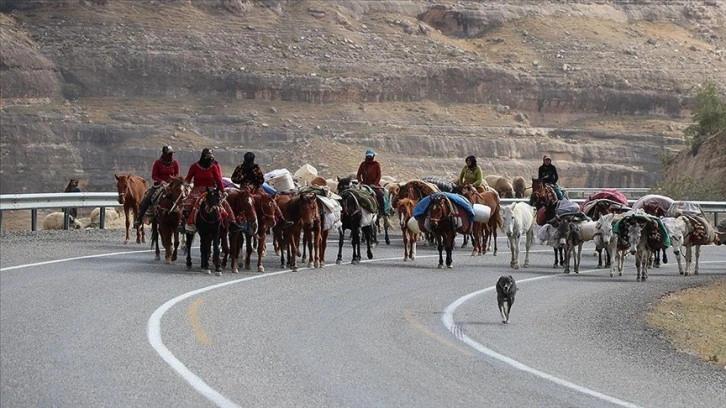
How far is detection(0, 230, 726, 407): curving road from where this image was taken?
13.2 metres

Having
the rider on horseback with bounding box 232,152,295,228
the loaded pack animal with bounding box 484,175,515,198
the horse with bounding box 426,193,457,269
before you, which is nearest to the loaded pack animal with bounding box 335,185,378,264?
the horse with bounding box 426,193,457,269

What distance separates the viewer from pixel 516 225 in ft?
94.8

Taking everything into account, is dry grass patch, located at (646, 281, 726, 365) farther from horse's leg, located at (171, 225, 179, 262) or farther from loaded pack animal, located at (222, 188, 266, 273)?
horse's leg, located at (171, 225, 179, 262)

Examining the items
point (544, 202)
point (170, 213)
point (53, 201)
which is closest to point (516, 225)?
point (544, 202)

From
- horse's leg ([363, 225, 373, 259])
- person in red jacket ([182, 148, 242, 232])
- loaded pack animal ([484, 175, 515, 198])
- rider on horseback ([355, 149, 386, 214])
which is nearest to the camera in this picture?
person in red jacket ([182, 148, 242, 232])

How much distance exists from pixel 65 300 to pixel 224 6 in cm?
14097

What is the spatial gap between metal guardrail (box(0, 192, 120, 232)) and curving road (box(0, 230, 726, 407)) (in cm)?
722

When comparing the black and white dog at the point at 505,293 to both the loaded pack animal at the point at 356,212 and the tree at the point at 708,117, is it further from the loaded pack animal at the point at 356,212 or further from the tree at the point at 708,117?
the tree at the point at 708,117

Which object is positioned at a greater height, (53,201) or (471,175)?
(471,175)

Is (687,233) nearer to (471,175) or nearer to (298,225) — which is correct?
(471,175)

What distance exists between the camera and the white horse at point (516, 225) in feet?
94.1

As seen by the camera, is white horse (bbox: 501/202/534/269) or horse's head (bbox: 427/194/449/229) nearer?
horse's head (bbox: 427/194/449/229)

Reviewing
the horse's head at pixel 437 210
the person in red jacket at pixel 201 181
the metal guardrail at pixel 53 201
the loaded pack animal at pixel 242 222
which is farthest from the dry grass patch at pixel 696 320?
the metal guardrail at pixel 53 201

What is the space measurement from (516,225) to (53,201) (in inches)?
477
